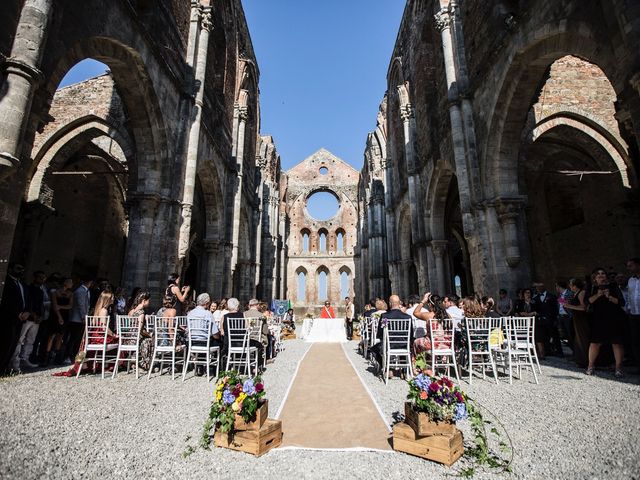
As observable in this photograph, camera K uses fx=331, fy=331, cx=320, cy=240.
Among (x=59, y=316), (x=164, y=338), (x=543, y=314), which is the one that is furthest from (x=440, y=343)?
(x=59, y=316)

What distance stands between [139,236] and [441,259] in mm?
11124

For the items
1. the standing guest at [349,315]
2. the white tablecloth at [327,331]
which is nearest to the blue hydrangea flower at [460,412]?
the standing guest at [349,315]

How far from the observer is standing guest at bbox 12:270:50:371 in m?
5.75

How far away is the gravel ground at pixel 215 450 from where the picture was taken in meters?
2.41

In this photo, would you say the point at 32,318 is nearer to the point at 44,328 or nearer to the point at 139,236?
the point at 44,328

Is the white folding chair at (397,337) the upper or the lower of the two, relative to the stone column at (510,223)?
lower

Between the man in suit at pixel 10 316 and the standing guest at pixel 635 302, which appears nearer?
the standing guest at pixel 635 302

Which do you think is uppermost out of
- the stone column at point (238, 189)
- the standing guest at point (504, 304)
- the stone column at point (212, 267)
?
the stone column at point (238, 189)

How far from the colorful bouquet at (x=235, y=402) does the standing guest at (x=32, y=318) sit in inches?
195

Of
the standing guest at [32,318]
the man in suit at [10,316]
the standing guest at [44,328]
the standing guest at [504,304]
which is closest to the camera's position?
the man in suit at [10,316]

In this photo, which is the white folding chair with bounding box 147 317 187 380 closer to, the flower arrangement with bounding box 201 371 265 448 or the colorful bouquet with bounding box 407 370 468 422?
the flower arrangement with bounding box 201 371 265 448

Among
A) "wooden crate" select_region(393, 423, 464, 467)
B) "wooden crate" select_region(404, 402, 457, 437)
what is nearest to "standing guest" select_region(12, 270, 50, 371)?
"wooden crate" select_region(393, 423, 464, 467)

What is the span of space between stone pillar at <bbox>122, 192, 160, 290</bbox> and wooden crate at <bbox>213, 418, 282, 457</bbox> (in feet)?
22.1

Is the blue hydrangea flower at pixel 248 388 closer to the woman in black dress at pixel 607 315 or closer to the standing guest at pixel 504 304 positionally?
the woman in black dress at pixel 607 315
